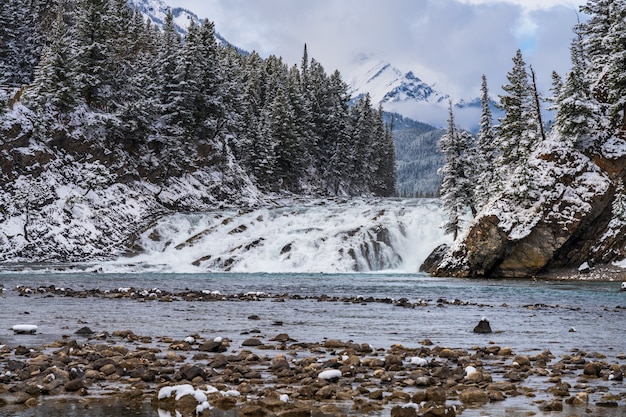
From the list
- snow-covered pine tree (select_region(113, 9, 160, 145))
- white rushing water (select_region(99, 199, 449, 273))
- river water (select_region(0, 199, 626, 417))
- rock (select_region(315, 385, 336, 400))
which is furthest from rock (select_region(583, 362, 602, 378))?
snow-covered pine tree (select_region(113, 9, 160, 145))

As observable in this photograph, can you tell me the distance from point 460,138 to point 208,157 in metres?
32.8

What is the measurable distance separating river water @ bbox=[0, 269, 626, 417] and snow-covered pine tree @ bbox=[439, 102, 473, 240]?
19.3m

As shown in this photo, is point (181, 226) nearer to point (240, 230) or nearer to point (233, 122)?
point (240, 230)

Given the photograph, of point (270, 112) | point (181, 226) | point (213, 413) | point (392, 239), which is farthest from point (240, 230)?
point (213, 413)

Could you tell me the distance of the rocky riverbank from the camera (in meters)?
8.27

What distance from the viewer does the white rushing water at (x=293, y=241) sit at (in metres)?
49.7

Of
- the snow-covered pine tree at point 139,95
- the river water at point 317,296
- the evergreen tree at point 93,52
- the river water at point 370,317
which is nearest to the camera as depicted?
the river water at point 370,317

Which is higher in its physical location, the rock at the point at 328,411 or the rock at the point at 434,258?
the rock at the point at 434,258

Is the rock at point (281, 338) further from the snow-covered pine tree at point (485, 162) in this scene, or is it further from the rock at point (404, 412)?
the snow-covered pine tree at point (485, 162)

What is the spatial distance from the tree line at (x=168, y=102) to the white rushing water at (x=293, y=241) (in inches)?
561

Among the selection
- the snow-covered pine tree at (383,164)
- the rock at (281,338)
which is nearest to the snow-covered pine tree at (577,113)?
the rock at (281,338)

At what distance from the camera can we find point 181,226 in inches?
2282

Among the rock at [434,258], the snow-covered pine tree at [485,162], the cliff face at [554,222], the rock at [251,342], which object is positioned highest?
the snow-covered pine tree at [485,162]

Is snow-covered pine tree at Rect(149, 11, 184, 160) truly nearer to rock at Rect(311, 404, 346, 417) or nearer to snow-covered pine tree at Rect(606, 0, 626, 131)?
snow-covered pine tree at Rect(606, 0, 626, 131)
